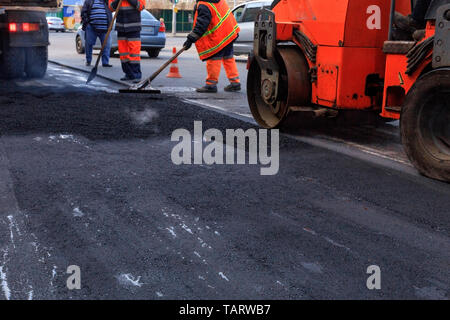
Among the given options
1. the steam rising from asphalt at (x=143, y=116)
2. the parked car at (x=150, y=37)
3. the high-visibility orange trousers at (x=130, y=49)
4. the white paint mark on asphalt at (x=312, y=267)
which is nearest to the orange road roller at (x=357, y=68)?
the steam rising from asphalt at (x=143, y=116)

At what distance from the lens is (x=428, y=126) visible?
4.96m

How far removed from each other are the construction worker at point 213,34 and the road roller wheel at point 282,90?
2.74 metres

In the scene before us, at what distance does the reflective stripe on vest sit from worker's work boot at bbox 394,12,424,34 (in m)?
4.65

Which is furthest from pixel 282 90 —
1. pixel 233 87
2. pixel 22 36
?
pixel 22 36

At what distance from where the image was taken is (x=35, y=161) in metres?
5.15

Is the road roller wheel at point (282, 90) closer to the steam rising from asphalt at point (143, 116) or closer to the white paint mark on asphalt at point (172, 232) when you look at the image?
the steam rising from asphalt at point (143, 116)

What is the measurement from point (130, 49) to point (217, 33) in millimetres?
1777

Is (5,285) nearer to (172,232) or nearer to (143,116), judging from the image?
(172,232)

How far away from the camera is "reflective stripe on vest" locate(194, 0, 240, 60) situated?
9.92m

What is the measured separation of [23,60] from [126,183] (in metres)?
7.57

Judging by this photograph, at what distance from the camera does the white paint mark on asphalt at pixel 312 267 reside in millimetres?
3072
